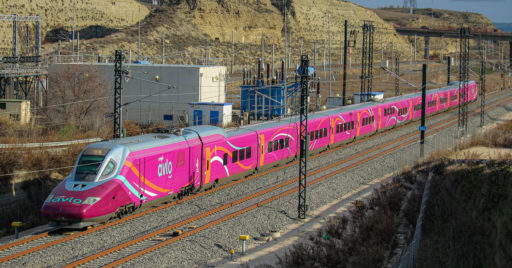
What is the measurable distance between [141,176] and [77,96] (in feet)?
84.7

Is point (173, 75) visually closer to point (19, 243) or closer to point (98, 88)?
point (98, 88)

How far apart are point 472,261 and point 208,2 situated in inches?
3392

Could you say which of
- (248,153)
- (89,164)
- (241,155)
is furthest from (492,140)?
(89,164)

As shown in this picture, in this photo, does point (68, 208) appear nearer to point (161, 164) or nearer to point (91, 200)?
point (91, 200)

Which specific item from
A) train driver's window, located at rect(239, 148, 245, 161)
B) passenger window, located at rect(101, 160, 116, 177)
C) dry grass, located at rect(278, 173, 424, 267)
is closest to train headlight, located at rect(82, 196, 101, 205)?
passenger window, located at rect(101, 160, 116, 177)

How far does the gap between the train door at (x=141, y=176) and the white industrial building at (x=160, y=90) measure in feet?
82.6

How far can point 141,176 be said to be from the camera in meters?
21.3

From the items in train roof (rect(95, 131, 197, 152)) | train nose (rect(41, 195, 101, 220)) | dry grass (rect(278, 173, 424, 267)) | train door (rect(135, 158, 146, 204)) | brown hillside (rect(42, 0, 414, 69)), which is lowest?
dry grass (rect(278, 173, 424, 267))

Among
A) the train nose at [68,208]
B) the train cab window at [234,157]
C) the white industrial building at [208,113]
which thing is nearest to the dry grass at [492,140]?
the white industrial building at [208,113]

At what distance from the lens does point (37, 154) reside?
98.4ft

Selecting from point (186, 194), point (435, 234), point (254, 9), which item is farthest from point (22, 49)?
point (435, 234)

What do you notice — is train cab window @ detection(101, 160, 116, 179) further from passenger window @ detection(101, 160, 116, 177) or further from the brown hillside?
the brown hillside

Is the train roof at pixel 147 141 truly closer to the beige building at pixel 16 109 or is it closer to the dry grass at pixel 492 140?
the beige building at pixel 16 109

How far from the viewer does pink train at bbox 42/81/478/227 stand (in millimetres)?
19359
